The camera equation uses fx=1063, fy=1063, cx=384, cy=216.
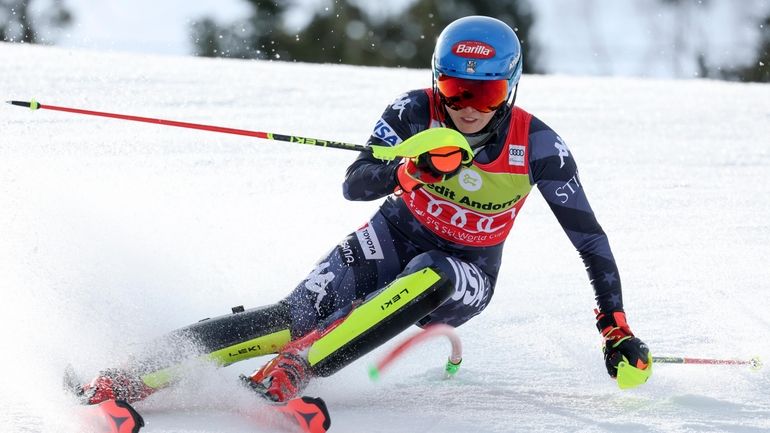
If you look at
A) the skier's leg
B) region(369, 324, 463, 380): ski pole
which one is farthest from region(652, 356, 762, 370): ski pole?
the skier's leg

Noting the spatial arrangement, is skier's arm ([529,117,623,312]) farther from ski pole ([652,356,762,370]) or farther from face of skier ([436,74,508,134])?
ski pole ([652,356,762,370])

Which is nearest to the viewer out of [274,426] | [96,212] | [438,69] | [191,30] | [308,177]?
[274,426]

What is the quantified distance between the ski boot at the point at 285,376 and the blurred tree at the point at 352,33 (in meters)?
26.1

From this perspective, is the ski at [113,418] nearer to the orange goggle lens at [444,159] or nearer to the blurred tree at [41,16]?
the orange goggle lens at [444,159]

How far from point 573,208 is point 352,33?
2907 cm

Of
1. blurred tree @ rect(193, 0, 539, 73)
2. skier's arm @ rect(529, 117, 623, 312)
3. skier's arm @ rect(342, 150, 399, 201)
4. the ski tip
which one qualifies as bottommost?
the ski tip

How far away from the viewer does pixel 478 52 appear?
12.2 ft

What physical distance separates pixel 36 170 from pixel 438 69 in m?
3.62

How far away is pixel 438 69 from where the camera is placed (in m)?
3.78

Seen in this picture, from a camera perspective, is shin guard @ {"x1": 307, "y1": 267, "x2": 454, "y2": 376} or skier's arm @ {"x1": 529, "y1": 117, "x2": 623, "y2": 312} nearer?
shin guard @ {"x1": 307, "y1": 267, "x2": 454, "y2": 376}

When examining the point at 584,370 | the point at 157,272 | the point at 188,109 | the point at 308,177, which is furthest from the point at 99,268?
the point at 188,109

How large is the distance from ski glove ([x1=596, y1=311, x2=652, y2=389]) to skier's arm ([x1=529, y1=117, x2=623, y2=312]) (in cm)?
14

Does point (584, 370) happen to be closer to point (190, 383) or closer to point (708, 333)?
point (708, 333)

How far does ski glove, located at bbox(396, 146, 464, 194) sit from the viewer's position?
130 inches
